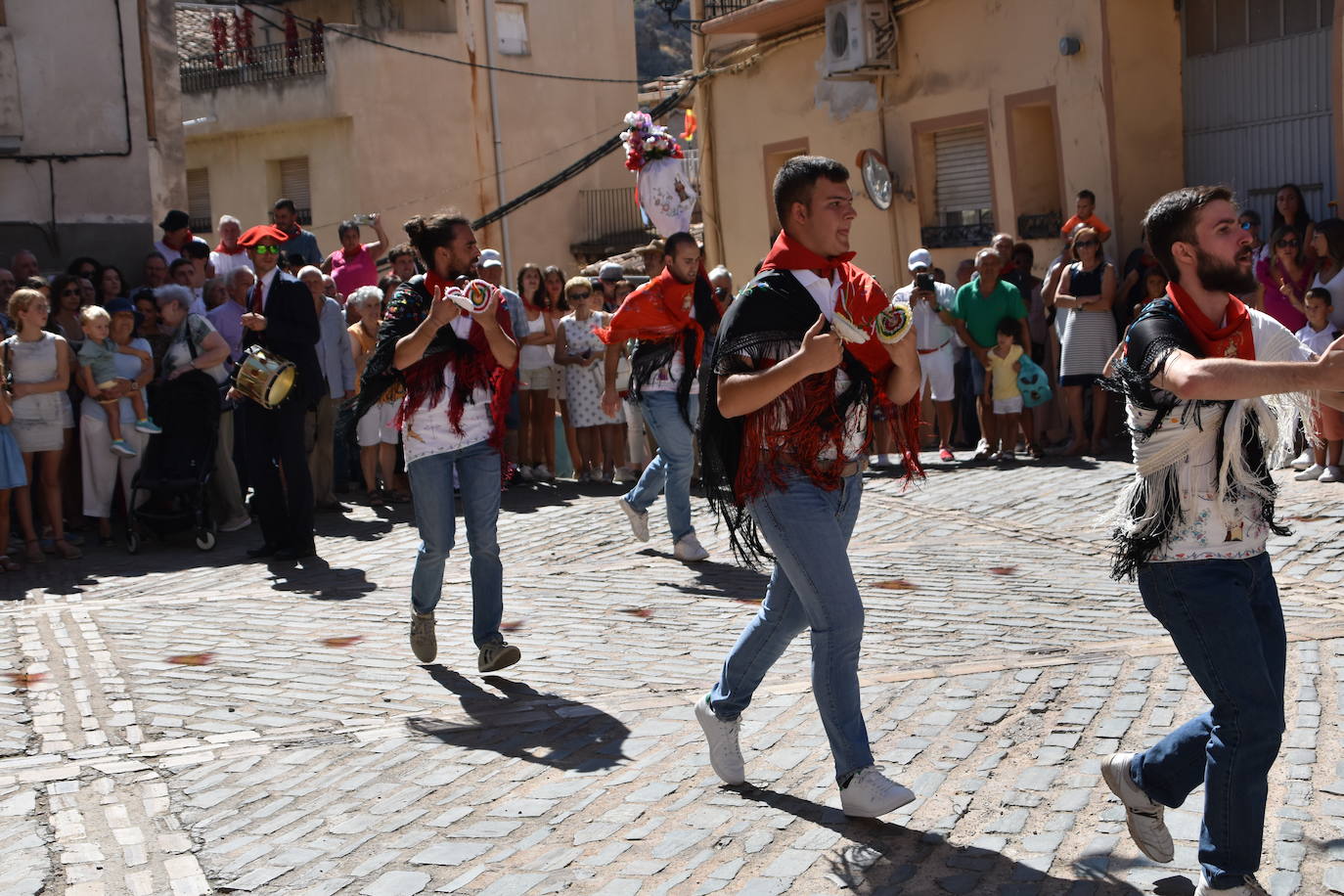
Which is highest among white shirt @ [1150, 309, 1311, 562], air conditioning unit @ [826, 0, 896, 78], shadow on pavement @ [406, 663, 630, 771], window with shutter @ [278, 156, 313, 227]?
window with shutter @ [278, 156, 313, 227]

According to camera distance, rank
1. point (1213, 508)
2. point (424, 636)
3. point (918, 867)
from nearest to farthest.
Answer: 1. point (1213, 508)
2. point (918, 867)
3. point (424, 636)

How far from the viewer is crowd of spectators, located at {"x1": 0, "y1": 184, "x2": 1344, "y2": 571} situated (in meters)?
11.8

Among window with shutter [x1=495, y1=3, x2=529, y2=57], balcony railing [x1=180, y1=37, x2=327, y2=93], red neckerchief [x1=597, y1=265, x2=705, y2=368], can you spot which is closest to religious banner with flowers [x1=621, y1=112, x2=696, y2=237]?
red neckerchief [x1=597, y1=265, x2=705, y2=368]

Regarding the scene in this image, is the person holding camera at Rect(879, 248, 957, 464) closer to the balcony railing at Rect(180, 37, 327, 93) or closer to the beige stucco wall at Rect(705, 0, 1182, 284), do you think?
the beige stucco wall at Rect(705, 0, 1182, 284)

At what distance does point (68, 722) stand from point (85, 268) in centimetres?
806

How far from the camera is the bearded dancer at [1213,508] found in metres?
4.06

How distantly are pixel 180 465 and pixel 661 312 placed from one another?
438 cm

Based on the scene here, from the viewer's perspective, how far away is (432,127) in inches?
1471

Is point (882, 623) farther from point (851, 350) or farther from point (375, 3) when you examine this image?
point (375, 3)

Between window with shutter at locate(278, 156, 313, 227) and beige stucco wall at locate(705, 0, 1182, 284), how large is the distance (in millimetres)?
17651

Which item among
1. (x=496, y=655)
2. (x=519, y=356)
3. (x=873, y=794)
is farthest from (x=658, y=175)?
(x=873, y=794)

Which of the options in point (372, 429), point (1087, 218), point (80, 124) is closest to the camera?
point (372, 429)

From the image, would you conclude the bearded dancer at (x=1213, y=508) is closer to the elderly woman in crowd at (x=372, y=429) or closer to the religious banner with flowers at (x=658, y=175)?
the religious banner with flowers at (x=658, y=175)

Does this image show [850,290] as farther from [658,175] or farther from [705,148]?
[705,148]
